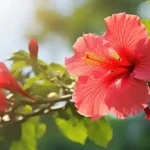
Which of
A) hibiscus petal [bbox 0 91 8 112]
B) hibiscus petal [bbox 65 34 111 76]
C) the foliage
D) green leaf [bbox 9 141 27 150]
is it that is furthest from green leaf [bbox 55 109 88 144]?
hibiscus petal [bbox 65 34 111 76]

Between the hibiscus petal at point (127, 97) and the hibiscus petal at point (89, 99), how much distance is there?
3 centimetres

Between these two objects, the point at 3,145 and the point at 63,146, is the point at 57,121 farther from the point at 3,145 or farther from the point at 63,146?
the point at 63,146

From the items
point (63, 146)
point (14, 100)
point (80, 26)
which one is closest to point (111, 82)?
point (14, 100)

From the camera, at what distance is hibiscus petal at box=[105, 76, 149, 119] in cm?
100

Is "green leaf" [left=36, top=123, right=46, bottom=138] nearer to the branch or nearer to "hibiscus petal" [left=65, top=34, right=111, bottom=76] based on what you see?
the branch

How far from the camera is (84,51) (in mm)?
1099

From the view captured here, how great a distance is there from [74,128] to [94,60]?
42cm

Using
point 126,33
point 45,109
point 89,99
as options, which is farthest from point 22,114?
point 126,33

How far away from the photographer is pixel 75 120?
146 cm

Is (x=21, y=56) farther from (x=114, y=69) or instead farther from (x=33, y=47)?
(x=114, y=69)

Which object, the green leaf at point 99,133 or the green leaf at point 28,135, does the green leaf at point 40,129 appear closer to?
the green leaf at point 28,135

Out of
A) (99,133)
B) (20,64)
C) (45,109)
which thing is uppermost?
(20,64)

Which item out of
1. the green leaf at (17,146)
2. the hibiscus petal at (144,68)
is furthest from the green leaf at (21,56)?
the hibiscus petal at (144,68)

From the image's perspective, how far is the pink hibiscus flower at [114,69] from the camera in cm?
102
